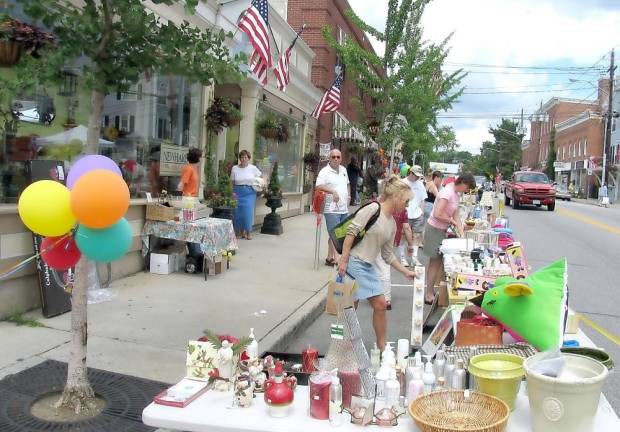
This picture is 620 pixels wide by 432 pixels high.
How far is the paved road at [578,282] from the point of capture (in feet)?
19.6

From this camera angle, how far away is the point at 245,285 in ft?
24.6

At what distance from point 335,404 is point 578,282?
8075 millimetres

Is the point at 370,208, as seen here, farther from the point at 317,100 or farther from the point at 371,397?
the point at 317,100

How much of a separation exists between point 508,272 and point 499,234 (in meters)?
2.37

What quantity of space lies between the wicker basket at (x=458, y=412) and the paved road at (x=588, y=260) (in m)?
2.35

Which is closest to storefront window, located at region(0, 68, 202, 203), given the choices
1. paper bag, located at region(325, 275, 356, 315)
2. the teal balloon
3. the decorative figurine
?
the teal balloon

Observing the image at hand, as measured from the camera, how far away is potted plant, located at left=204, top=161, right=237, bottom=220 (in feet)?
32.9

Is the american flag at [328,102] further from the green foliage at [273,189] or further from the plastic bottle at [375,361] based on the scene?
the plastic bottle at [375,361]

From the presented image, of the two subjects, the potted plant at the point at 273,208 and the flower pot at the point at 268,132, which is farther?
the flower pot at the point at 268,132

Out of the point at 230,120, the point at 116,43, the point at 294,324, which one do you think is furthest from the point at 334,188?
the point at 116,43

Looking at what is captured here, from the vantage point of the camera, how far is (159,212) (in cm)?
759

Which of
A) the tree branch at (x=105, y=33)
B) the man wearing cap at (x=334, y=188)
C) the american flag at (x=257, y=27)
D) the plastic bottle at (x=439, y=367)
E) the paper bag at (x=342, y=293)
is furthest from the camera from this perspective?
the american flag at (x=257, y=27)

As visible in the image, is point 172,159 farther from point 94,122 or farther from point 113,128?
point 94,122

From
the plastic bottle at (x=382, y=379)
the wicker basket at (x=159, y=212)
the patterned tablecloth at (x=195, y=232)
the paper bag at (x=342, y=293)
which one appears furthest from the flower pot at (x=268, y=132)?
the plastic bottle at (x=382, y=379)
